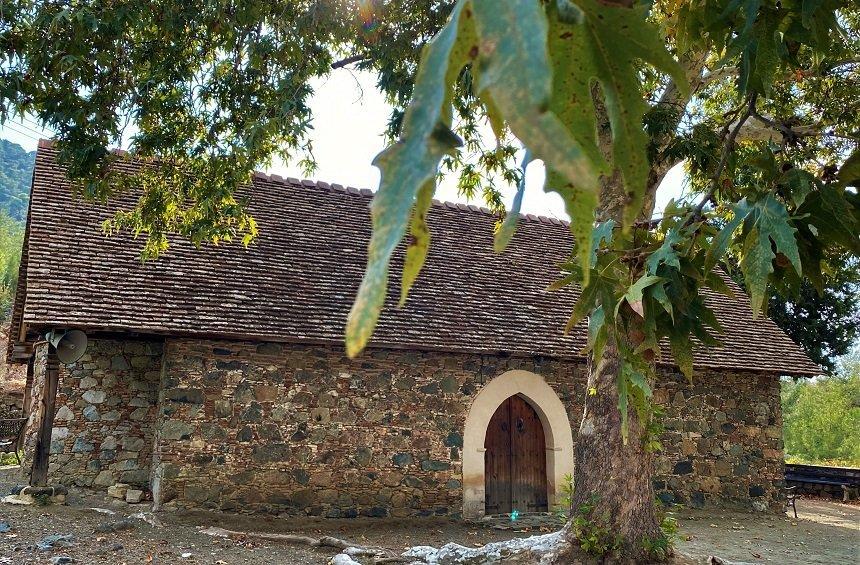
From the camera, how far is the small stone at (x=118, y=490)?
343 inches

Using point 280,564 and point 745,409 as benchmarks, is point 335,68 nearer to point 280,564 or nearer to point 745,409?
point 280,564

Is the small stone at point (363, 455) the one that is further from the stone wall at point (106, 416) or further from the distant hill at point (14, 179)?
the distant hill at point (14, 179)

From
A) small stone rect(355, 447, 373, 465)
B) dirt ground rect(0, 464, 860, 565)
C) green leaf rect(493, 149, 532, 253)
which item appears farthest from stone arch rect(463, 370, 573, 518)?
green leaf rect(493, 149, 532, 253)

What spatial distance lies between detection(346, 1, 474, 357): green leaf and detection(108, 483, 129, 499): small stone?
30.0 ft

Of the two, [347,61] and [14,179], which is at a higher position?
[14,179]

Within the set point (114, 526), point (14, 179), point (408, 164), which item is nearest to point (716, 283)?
point (408, 164)

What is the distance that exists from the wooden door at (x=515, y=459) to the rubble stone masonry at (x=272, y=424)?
0.72 m

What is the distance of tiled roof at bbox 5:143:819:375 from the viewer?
28.5ft

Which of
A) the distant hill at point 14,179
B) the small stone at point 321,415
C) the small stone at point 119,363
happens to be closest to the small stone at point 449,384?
the small stone at point 321,415

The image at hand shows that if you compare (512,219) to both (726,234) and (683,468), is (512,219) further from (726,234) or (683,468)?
(683,468)

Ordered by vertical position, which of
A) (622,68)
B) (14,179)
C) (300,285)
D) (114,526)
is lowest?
(114,526)

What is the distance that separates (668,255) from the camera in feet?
8.67

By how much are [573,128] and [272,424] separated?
860 centimetres

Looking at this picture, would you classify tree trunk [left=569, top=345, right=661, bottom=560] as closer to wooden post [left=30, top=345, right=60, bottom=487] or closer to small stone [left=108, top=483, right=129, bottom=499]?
small stone [left=108, top=483, right=129, bottom=499]
